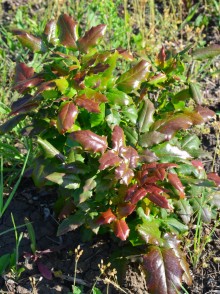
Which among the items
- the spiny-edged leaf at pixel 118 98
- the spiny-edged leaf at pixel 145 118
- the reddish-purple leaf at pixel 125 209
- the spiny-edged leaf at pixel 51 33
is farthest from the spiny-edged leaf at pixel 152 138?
the spiny-edged leaf at pixel 51 33

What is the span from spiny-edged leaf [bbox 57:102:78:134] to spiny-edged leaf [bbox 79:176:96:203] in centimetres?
25

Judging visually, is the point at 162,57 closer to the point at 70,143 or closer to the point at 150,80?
the point at 150,80

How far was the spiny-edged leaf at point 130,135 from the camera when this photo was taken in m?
2.40

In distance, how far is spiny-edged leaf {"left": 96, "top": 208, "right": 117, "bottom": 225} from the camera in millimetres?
2338

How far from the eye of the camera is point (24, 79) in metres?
2.51

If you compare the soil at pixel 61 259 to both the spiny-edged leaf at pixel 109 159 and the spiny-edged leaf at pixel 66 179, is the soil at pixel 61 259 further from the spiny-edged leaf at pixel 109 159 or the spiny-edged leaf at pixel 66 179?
the spiny-edged leaf at pixel 109 159

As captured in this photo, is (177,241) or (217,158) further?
(217,158)

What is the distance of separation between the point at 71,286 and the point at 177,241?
1.88ft

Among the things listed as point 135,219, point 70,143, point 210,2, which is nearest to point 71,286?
point 135,219

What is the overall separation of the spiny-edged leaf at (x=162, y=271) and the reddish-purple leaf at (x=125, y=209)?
0.23 meters

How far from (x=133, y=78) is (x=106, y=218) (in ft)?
2.05

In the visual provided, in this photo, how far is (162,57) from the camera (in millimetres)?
2574

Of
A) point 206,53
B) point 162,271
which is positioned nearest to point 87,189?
point 162,271

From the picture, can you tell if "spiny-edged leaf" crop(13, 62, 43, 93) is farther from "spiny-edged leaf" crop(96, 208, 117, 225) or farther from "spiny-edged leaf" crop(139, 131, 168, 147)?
"spiny-edged leaf" crop(96, 208, 117, 225)
